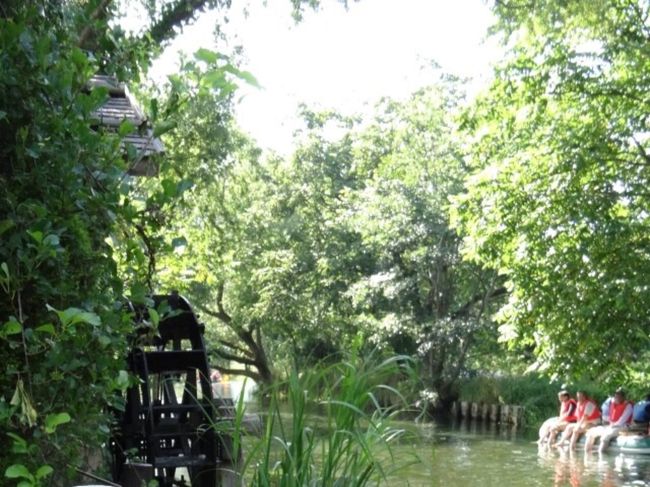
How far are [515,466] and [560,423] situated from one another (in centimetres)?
506

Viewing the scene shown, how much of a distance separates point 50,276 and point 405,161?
2742cm

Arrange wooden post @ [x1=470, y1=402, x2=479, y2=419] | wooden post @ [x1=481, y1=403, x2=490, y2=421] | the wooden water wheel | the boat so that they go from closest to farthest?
the wooden water wheel → the boat → wooden post @ [x1=481, y1=403, x2=490, y2=421] → wooden post @ [x1=470, y1=402, x2=479, y2=419]

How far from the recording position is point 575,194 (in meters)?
16.8

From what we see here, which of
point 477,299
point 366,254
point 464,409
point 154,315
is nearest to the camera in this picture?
point 154,315

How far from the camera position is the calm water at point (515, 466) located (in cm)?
1692

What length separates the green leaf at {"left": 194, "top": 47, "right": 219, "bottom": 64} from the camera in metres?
3.39

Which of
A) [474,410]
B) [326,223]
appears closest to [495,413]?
[474,410]

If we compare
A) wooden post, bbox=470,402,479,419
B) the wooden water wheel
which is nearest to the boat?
wooden post, bbox=470,402,479,419

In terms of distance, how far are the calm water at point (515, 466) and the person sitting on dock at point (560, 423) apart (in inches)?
18.0

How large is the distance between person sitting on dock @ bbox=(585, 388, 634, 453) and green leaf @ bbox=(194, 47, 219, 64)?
812 inches

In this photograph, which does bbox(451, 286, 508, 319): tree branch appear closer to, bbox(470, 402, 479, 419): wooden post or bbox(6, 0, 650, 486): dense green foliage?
bbox(6, 0, 650, 486): dense green foliage

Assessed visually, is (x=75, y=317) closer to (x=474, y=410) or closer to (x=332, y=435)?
(x=332, y=435)

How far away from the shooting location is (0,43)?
281 cm

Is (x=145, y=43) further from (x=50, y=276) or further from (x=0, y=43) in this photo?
(x=50, y=276)
